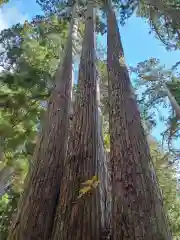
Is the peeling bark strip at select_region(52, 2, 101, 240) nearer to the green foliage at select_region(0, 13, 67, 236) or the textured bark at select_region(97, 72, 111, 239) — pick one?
the textured bark at select_region(97, 72, 111, 239)

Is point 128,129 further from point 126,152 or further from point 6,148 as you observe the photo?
point 6,148

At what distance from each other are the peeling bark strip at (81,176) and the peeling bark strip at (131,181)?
0.90 feet

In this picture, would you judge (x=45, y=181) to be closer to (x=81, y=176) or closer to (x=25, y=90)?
(x=81, y=176)

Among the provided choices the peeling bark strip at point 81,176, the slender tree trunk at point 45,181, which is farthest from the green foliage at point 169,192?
the peeling bark strip at point 81,176

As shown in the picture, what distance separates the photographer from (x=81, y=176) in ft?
10.2

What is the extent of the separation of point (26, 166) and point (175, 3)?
6.70m

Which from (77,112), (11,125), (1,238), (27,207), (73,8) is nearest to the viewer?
(27,207)

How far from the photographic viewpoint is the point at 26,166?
8281 millimetres

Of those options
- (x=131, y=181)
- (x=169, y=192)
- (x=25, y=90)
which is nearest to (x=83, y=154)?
(x=131, y=181)

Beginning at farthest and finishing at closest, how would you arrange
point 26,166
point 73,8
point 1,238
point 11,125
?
1. point 73,8
2. point 1,238
3. point 26,166
4. point 11,125

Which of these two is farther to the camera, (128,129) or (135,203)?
(128,129)

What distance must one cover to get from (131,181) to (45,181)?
126cm

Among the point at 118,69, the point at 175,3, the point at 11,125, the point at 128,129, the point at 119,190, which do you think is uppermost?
the point at 175,3

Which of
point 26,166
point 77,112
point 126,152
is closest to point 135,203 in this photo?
point 126,152
